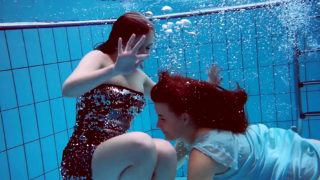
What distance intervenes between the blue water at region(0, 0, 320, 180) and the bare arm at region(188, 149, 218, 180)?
2181mm

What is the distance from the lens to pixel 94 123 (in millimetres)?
1624

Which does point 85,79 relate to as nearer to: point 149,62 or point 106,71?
point 106,71

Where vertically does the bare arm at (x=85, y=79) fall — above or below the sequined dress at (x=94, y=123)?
above

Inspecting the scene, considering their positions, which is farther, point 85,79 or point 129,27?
point 129,27

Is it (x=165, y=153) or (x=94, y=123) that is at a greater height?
(x=94, y=123)

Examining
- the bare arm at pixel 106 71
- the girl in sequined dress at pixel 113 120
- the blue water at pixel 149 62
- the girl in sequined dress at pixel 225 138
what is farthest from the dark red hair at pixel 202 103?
the blue water at pixel 149 62

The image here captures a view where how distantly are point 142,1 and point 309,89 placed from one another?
2400 mm

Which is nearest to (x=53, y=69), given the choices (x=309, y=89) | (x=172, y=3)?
(x=172, y=3)

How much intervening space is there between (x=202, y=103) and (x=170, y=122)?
20 centimetres

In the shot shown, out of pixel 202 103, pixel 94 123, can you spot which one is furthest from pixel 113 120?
pixel 202 103

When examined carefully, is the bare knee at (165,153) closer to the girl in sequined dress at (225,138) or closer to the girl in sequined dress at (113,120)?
the girl in sequined dress at (113,120)

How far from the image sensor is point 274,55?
14.3ft

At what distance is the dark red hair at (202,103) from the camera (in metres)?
1.64

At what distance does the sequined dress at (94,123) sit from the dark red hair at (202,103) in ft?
0.64
